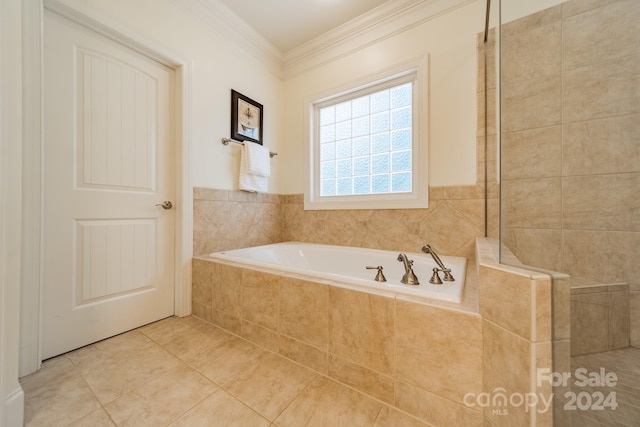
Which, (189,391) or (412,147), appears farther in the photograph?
(412,147)

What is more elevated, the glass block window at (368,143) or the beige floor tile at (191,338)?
the glass block window at (368,143)

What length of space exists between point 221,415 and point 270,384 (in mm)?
213

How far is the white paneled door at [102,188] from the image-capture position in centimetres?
117

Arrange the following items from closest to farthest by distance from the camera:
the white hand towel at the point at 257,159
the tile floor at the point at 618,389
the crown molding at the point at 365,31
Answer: the tile floor at the point at 618,389
the crown molding at the point at 365,31
the white hand towel at the point at 257,159

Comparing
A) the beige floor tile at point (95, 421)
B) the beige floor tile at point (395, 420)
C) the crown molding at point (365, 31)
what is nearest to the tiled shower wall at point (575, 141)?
the crown molding at point (365, 31)

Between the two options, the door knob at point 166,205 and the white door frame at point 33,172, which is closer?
the white door frame at point 33,172

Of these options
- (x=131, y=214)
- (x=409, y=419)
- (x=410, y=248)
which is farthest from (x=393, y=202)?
(x=131, y=214)

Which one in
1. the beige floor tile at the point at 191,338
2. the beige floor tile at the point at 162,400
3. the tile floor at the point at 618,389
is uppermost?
the tile floor at the point at 618,389

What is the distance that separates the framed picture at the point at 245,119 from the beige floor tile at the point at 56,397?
176cm

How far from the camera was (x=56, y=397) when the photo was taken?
0.91m

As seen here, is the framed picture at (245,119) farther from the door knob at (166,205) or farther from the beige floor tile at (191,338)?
the beige floor tile at (191,338)

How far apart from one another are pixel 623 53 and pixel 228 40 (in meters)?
2.54

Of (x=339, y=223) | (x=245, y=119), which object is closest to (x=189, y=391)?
(x=339, y=223)

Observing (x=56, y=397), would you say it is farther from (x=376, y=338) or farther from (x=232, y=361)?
(x=376, y=338)
